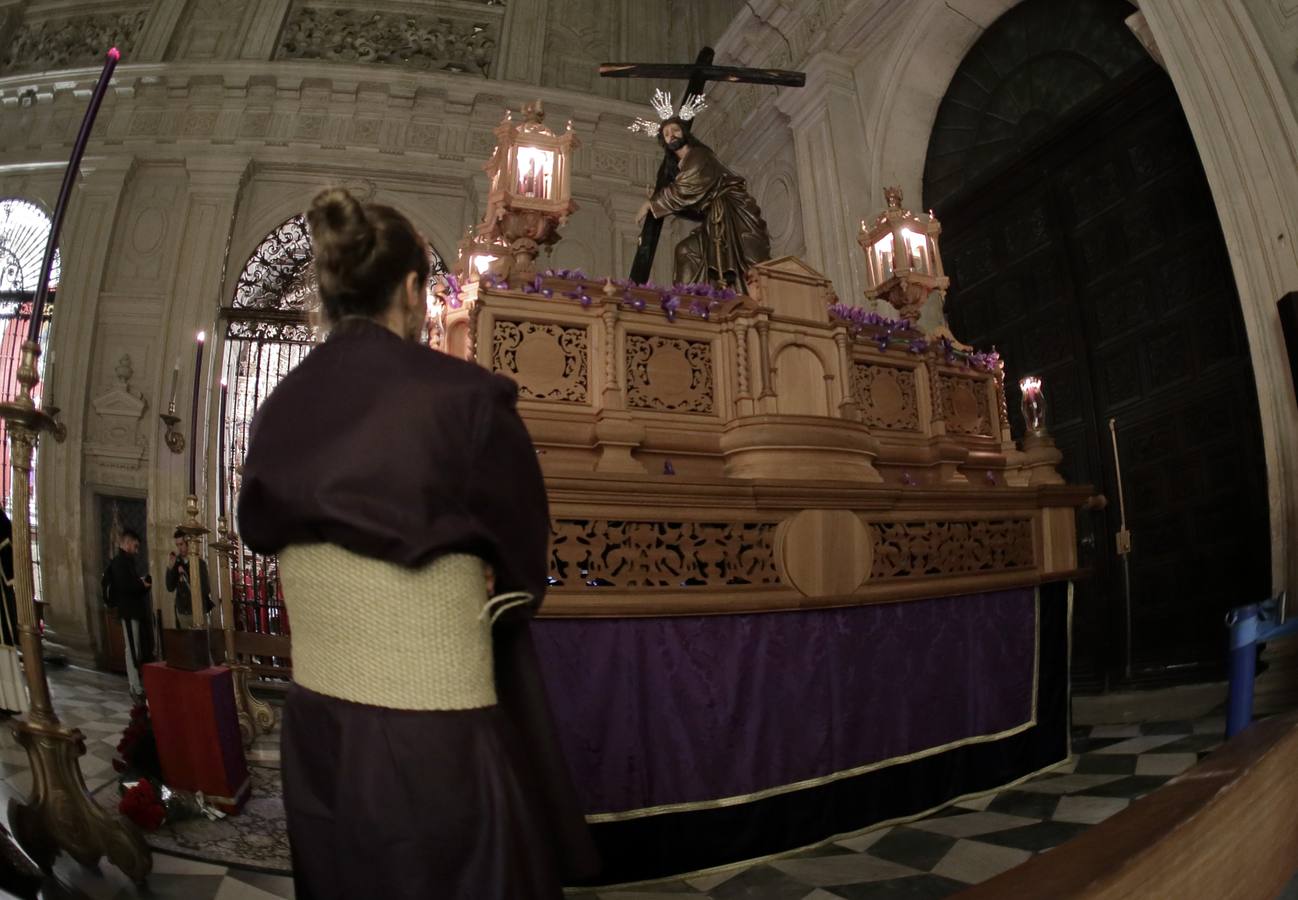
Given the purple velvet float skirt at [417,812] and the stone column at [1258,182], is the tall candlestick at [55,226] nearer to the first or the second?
the purple velvet float skirt at [417,812]

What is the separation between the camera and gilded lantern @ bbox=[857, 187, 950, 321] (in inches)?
150

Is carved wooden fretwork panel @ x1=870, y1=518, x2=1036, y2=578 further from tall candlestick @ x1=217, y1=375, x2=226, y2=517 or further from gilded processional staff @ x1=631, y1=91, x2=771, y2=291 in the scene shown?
tall candlestick @ x1=217, y1=375, x2=226, y2=517

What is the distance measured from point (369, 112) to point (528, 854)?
9.09 metres

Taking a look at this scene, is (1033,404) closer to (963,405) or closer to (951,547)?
(963,405)

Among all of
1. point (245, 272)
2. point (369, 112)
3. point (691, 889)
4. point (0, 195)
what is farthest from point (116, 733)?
point (369, 112)

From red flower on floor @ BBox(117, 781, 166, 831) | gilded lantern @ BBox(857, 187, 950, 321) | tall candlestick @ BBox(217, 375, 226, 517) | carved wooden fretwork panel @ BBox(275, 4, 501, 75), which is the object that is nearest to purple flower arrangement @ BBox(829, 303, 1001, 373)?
gilded lantern @ BBox(857, 187, 950, 321)

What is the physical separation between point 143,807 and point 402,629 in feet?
2.67

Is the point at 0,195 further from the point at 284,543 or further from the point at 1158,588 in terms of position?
the point at 1158,588

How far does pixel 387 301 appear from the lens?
92 cm

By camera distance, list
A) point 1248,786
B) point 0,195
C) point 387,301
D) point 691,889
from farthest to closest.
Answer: point 691,889 → point 0,195 → point 387,301 → point 1248,786

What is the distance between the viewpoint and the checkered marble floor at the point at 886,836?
113 centimetres

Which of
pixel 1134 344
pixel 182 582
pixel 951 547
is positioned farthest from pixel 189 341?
pixel 1134 344

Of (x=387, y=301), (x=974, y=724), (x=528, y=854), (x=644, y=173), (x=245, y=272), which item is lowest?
(x=974, y=724)

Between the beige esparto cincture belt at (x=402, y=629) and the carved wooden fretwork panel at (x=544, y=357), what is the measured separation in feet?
5.96
